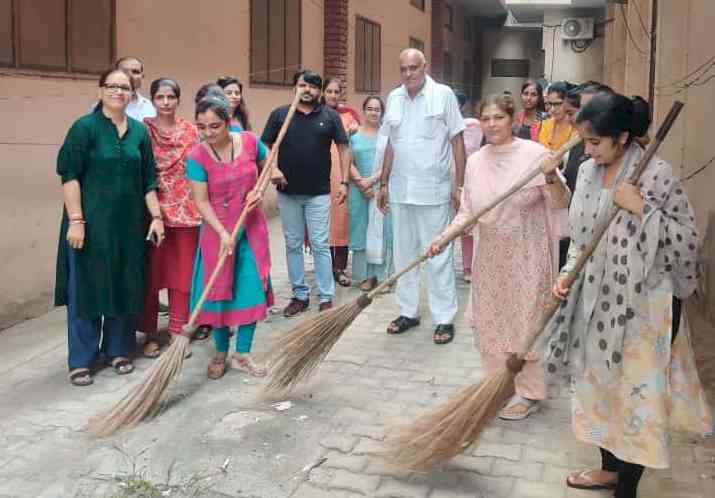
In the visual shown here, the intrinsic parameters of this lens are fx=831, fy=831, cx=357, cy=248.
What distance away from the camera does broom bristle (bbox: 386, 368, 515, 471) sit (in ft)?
10.4

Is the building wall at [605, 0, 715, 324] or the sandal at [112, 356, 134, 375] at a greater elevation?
the building wall at [605, 0, 715, 324]

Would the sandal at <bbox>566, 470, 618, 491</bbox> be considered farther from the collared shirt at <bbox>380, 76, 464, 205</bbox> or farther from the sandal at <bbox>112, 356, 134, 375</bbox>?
the sandal at <bbox>112, 356, 134, 375</bbox>

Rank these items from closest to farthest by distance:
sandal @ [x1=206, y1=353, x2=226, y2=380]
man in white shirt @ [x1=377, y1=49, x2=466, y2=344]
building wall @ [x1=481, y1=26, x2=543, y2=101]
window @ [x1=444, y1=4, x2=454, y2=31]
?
sandal @ [x1=206, y1=353, x2=226, y2=380] < man in white shirt @ [x1=377, y1=49, x2=466, y2=344] < window @ [x1=444, y1=4, x2=454, y2=31] < building wall @ [x1=481, y1=26, x2=543, y2=101]

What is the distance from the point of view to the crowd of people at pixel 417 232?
2.89 m

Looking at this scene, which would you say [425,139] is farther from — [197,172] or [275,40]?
[275,40]

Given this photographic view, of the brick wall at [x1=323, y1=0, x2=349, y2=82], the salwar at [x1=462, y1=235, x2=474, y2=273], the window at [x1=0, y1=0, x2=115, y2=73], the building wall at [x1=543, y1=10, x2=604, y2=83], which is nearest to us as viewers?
the window at [x1=0, y1=0, x2=115, y2=73]

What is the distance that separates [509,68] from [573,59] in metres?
9.87

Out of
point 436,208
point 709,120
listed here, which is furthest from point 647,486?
point 709,120

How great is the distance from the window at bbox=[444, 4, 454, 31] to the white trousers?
15.7 metres

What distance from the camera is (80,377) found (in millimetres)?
4562

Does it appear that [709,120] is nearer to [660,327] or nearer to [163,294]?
[660,327]

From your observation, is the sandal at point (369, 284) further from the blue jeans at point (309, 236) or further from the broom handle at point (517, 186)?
the broom handle at point (517, 186)

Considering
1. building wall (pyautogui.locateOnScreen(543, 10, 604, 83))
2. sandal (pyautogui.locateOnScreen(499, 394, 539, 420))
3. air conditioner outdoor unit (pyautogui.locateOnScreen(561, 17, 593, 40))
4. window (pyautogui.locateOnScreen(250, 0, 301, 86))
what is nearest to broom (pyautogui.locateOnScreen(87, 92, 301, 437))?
sandal (pyautogui.locateOnScreen(499, 394, 539, 420))

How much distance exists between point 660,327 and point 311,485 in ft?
4.85
